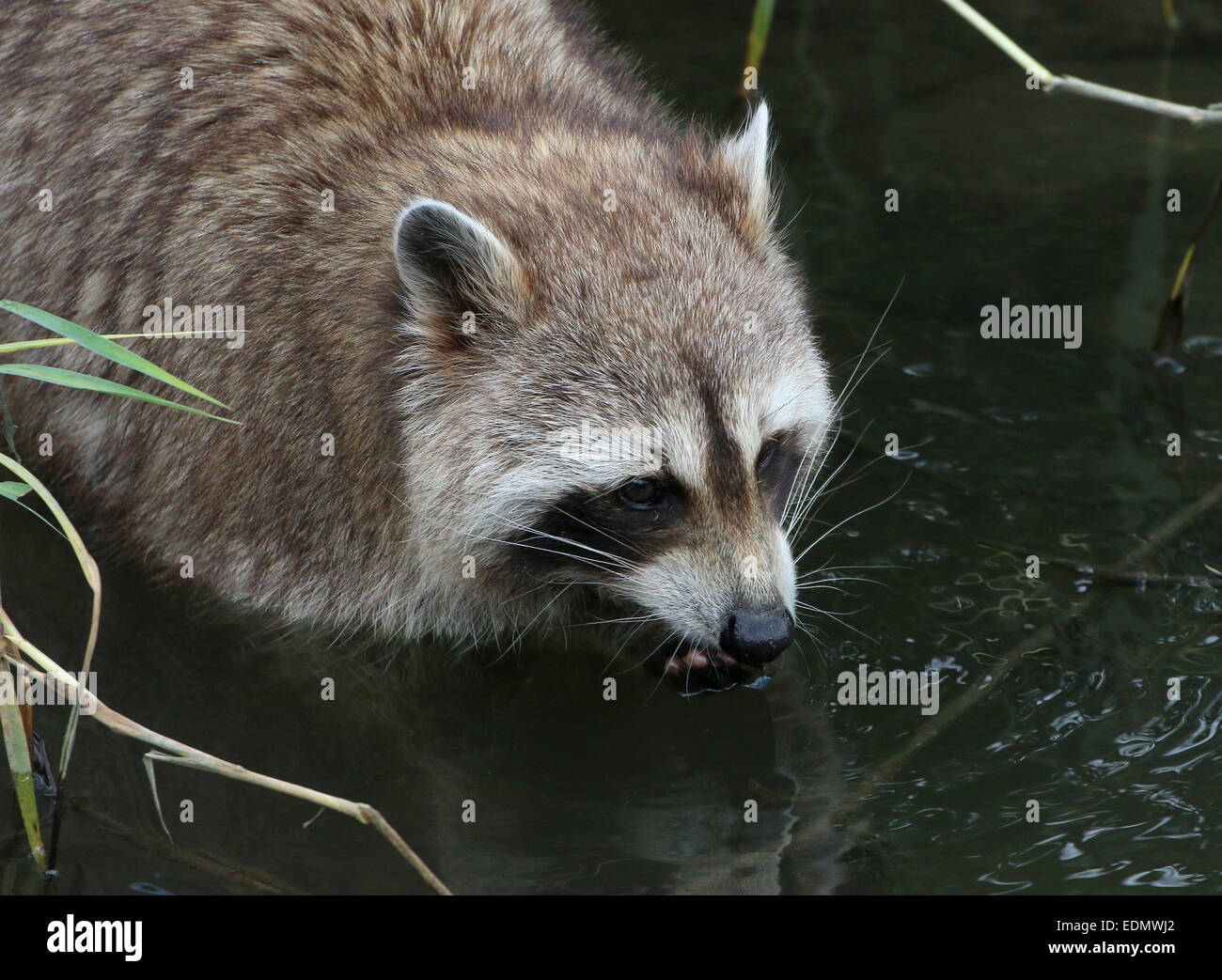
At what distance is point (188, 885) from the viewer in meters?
4.49

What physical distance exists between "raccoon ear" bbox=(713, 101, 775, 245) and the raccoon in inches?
0.6

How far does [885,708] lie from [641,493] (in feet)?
4.20

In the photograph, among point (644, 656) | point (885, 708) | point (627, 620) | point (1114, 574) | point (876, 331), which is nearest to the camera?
point (627, 620)

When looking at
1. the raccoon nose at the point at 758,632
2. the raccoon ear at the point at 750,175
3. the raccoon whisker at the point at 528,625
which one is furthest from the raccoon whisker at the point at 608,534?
the raccoon ear at the point at 750,175

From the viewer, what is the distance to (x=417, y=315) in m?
4.85

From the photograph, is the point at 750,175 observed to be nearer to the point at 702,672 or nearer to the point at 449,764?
the point at 702,672

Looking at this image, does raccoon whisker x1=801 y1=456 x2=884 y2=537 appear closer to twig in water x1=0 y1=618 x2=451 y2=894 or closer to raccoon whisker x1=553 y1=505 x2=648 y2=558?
raccoon whisker x1=553 y1=505 x2=648 y2=558

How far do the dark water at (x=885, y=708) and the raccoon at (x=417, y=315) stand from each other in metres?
0.29

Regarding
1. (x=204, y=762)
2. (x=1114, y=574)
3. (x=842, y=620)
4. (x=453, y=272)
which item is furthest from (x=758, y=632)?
(x=1114, y=574)

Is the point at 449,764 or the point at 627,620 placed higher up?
the point at 627,620

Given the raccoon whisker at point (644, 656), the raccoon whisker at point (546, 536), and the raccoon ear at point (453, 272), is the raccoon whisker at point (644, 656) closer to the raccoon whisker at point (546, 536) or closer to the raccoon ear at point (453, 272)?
the raccoon whisker at point (546, 536)

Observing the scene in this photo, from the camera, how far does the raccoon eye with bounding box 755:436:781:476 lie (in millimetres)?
4855

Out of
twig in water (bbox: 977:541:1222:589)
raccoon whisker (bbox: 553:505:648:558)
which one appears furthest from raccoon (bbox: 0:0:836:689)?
twig in water (bbox: 977:541:1222:589)

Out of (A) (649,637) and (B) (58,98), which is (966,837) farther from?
(B) (58,98)
